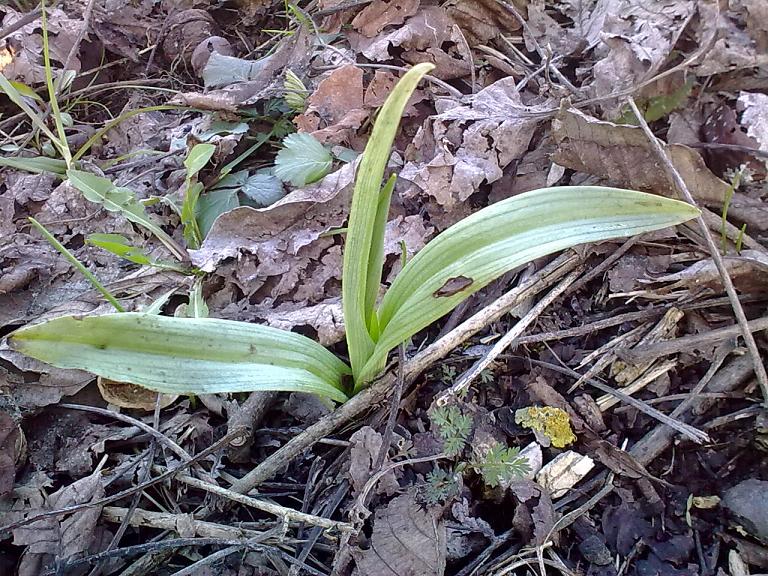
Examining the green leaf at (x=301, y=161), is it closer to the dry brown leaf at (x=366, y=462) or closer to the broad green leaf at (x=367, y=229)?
the broad green leaf at (x=367, y=229)

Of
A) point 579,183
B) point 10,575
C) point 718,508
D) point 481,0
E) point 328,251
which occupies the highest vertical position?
point 481,0

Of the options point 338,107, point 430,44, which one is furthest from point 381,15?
point 338,107

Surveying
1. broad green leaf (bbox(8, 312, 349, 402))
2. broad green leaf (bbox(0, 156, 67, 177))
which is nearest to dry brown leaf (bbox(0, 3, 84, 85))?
broad green leaf (bbox(0, 156, 67, 177))

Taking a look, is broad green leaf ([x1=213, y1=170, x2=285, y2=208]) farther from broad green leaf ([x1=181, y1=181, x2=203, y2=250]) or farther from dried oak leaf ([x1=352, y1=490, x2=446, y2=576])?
dried oak leaf ([x1=352, y1=490, x2=446, y2=576])

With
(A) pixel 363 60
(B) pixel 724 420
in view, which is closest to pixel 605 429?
(B) pixel 724 420

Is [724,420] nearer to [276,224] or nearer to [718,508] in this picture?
[718,508]

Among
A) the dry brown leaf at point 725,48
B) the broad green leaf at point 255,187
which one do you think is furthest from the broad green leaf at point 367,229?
the dry brown leaf at point 725,48

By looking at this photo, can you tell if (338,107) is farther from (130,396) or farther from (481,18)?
(130,396)
